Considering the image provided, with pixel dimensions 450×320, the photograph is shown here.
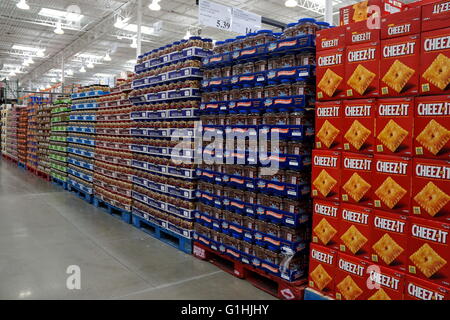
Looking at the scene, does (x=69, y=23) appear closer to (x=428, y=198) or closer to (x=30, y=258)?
(x=30, y=258)

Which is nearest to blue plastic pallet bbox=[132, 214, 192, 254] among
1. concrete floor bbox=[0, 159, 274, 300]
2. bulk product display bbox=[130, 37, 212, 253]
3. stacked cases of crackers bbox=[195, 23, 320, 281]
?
bulk product display bbox=[130, 37, 212, 253]

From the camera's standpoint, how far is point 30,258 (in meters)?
4.93

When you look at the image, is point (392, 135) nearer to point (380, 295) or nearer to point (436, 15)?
point (436, 15)

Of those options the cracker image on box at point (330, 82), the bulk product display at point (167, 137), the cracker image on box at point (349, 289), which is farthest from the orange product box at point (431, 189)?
the bulk product display at point (167, 137)

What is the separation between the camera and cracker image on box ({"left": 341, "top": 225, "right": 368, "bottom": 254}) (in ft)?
10.4

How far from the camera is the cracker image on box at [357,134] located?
3.13 metres

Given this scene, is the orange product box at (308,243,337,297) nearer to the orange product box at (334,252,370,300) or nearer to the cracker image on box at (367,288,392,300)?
the orange product box at (334,252,370,300)

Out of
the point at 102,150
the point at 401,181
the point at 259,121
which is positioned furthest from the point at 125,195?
the point at 401,181

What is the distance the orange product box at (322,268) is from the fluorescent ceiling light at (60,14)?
15318 millimetres

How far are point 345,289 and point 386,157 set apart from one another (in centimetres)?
128

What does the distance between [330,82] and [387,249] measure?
158cm

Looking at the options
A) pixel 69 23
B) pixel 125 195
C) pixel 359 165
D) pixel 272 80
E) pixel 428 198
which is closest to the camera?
pixel 428 198

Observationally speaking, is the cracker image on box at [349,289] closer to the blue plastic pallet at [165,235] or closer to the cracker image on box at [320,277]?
the cracker image on box at [320,277]

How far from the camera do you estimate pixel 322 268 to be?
349 cm
